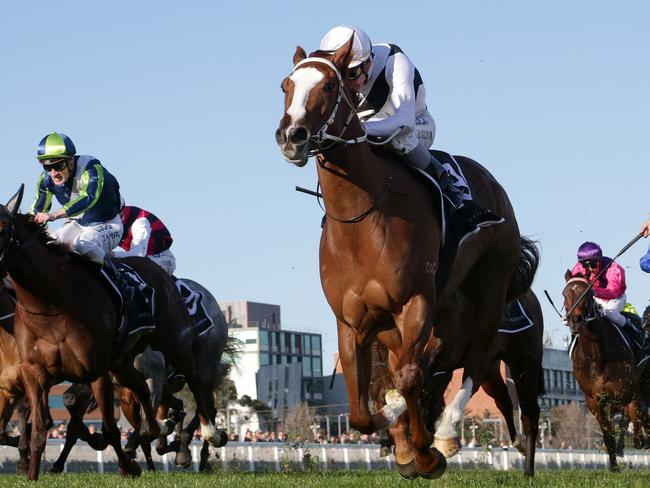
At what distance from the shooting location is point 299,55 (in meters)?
8.11

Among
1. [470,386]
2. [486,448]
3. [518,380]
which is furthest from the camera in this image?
[486,448]

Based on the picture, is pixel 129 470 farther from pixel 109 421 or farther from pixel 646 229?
pixel 646 229

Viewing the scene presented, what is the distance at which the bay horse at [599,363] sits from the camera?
629 inches

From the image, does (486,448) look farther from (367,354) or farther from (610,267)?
(367,354)

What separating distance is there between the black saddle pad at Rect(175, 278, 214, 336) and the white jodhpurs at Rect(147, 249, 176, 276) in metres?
0.21

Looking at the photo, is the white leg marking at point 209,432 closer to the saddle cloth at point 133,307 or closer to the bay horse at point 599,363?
the saddle cloth at point 133,307

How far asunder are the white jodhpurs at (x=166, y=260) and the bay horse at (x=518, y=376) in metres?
3.42

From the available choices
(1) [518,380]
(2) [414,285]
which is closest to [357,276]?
(2) [414,285]

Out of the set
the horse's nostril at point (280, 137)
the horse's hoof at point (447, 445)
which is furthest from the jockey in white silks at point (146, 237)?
the horse's nostril at point (280, 137)

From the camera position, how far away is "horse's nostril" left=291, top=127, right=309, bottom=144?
7.34 m

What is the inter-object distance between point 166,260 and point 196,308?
0.76 m

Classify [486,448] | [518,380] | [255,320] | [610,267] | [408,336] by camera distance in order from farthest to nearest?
[255,320]
[610,267]
[486,448]
[518,380]
[408,336]

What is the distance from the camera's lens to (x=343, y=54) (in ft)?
26.2

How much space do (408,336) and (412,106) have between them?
171cm
